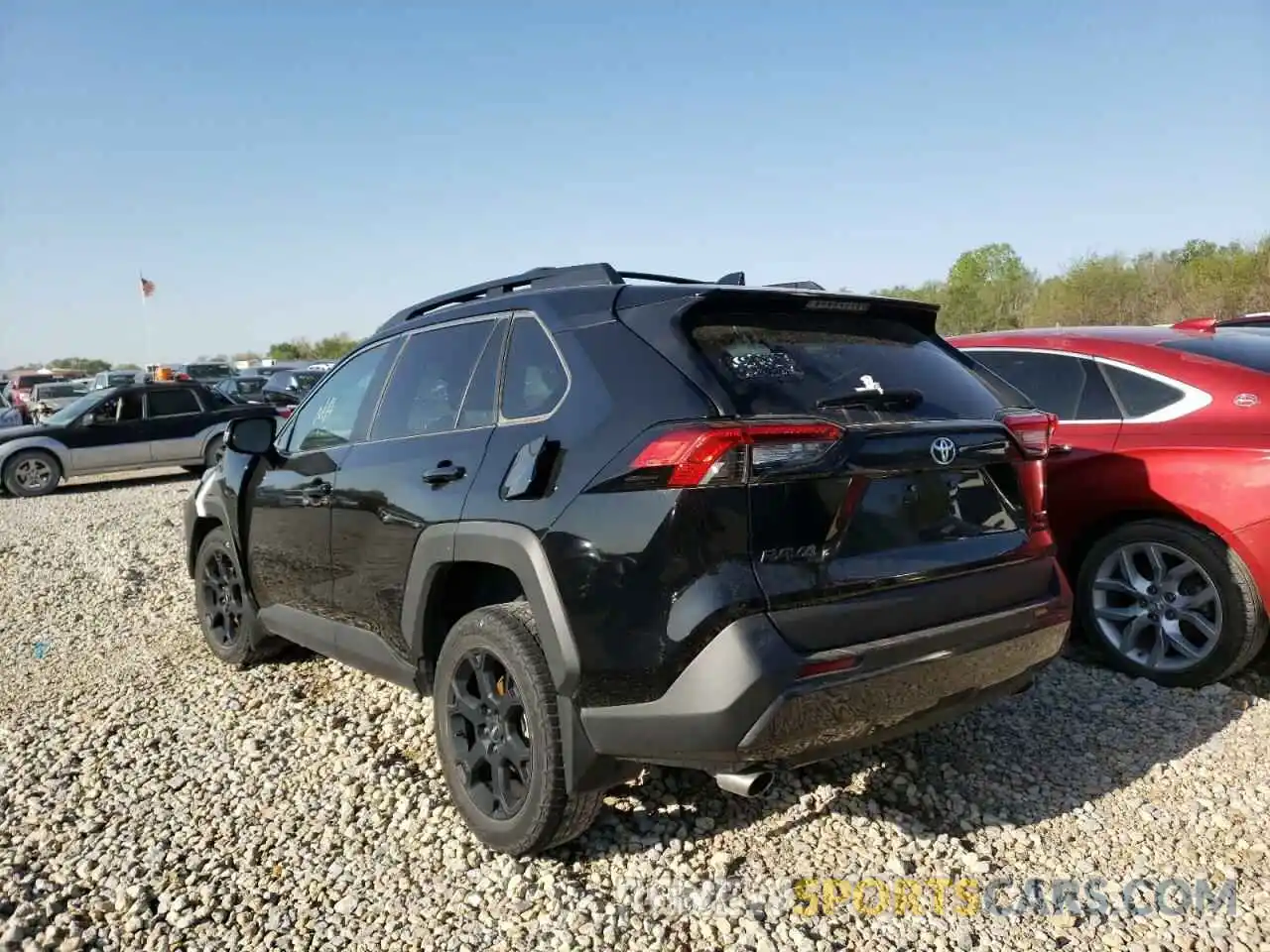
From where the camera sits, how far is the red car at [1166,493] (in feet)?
12.6

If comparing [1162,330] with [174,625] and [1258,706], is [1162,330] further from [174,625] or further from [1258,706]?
[174,625]

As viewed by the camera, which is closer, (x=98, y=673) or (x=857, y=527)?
(x=857, y=527)

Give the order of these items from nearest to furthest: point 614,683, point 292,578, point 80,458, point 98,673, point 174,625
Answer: point 614,683, point 292,578, point 98,673, point 174,625, point 80,458

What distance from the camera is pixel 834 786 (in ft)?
10.7

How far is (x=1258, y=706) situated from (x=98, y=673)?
5552mm

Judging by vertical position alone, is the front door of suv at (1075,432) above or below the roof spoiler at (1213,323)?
below

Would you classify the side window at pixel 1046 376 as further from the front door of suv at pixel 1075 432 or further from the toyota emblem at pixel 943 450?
the toyota emblem at pixel 943 450

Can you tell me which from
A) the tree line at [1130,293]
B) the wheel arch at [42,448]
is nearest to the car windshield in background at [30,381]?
the wheel arch at [42,448]

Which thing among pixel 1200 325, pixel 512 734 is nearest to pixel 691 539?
pixel 512 734

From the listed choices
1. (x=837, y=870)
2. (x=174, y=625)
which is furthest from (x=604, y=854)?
(x=174, y=625)

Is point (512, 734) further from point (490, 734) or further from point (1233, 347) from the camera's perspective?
point (1233, 347)

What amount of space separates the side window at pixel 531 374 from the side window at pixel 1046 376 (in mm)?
2688

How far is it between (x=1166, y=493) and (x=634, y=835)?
282 cm

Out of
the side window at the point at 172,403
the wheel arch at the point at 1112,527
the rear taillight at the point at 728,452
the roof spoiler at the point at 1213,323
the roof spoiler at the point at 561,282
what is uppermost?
the roof spoiler at the point at 561,282
